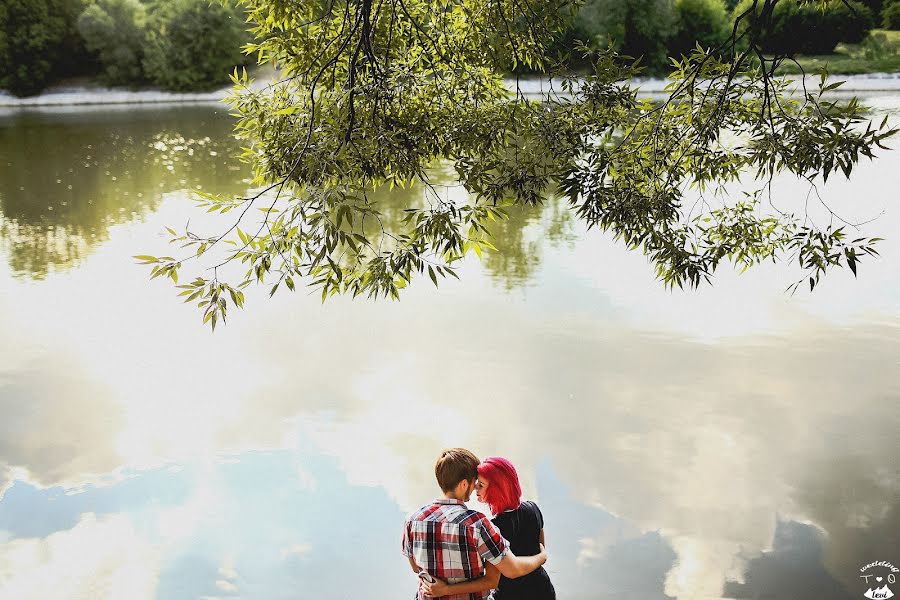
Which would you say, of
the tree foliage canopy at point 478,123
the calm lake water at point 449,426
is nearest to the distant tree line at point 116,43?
the calm lake water at point 449,426

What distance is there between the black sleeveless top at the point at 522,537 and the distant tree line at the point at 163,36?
139 ft

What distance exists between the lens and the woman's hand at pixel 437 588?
10.5 feet

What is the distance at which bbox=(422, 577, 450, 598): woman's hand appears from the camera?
319 cm

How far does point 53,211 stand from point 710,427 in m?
15.3

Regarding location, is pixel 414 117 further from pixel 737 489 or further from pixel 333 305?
pixel 333 305

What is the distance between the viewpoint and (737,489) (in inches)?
250

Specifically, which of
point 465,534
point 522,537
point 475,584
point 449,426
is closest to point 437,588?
point 475,584

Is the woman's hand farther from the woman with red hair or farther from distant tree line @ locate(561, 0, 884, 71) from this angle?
distant tree line @ locate(561, 0, 884, 71)

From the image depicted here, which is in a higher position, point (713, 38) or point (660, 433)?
point (713, 38)

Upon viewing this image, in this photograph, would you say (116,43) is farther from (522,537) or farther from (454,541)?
(454,541)

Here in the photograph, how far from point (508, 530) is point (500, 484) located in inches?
8.4

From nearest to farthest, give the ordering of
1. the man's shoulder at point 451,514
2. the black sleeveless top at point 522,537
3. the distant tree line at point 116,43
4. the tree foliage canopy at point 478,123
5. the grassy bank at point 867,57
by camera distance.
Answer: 1. the man's shoulder at point 451,514
2. the black sleeveless top at point 522,537
3. the tree foliage canopy at point 478,123
4. the grassy bank at point 867,57
5. the distant tree line at point 116,43

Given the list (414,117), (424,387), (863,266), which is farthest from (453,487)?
(863,266)

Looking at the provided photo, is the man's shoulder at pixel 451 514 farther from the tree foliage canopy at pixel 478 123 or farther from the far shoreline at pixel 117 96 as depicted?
the far shoreline at pixel 117 96
